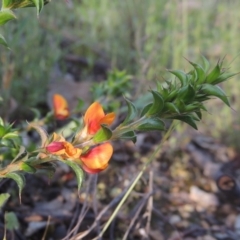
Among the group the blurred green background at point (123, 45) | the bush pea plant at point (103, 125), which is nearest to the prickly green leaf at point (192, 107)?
the bush pea plant at point (103, 125)

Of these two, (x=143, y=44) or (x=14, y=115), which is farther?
(x=143, y=44)

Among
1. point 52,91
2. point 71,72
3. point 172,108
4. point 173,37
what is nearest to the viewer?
point 172,108

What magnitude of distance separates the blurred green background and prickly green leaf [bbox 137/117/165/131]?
121cm

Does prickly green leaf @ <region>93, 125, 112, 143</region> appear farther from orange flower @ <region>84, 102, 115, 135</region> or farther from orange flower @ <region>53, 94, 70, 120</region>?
orange flower @ <region>53, 94, 70, 120</region>

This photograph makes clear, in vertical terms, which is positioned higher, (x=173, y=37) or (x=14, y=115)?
(x=173, y=37)

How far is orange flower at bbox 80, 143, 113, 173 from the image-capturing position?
0.98 metres

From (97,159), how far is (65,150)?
0.06 meters

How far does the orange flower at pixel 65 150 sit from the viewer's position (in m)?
0.97

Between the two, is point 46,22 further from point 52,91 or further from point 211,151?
point 211,151

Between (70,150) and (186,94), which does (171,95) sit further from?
(70,150)

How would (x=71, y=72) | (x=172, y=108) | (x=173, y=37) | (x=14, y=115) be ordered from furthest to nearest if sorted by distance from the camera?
(x=71, y=72), (x=173, y=37), (x=14, y=115), (x=172, y=108)

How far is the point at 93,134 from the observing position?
102cm

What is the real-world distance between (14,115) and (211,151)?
1122 millimetres

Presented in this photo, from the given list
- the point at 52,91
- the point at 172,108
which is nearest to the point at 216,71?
the point at 172,108
